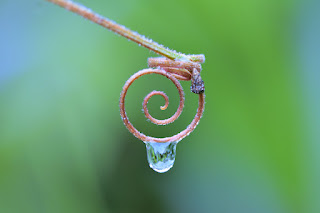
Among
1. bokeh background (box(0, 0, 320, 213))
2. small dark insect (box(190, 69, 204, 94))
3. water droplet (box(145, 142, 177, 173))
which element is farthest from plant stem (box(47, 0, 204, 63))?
bokeh background (box(0, 0, 320, 213))

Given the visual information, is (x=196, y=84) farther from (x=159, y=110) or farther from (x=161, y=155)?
(x=159, y=110)

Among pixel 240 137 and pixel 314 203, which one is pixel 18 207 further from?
pixel 314 203

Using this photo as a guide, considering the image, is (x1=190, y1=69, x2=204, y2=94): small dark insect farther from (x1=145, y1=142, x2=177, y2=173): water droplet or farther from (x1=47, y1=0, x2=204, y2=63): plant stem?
(x1=145, y1=142, x2=177, y2=173): water droplet

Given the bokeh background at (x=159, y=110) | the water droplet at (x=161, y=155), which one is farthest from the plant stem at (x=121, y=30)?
the bokeh background at (x=159, y=110)

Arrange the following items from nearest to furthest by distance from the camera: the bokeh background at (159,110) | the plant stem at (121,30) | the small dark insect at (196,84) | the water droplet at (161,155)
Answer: the plant stem at (121,30)
the small dark insect at (196,84)
the water droplet at (161,155)
the bokeh background at (159,110)

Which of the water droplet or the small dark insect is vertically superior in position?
the small dark insect

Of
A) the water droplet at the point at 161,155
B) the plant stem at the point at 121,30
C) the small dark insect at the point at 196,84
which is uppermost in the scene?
the plant stem at the point at 121,30

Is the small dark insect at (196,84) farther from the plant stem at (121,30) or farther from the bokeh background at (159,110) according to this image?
the bokeh background at (159,110)
